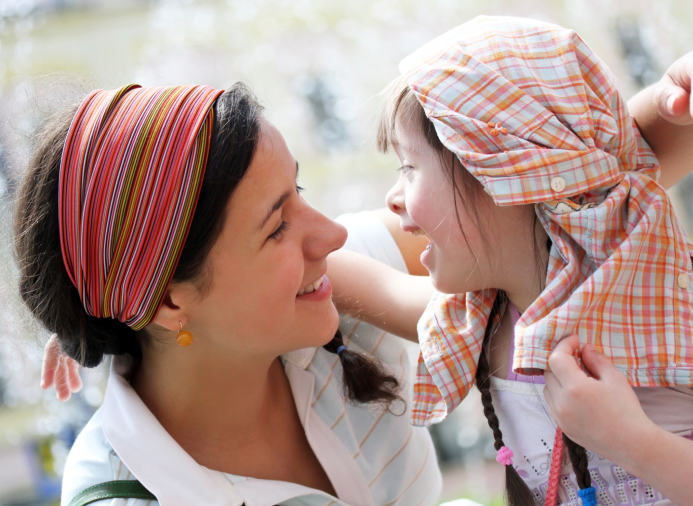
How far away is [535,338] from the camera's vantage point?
3.23ft

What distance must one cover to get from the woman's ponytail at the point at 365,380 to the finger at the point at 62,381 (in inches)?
23.8

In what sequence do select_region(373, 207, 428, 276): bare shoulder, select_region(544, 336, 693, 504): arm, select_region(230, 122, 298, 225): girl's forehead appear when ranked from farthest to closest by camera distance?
select_region(373, 207, 428, 276): bare shoulder
select_region(230, 122, 298, 225): girl's forehead
select_region(544, 336, 693, 504): arm

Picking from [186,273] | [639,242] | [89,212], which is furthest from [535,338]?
[89,212]

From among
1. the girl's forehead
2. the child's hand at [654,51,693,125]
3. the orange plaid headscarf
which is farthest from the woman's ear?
the child's hand at [654,51,693,125]

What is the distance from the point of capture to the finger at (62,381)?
4.46 ft

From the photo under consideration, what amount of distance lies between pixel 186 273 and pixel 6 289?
418 mm

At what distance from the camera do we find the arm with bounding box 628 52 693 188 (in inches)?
39.7

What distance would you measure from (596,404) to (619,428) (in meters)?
0.05

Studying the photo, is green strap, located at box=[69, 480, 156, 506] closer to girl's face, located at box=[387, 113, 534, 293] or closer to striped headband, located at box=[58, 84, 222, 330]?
striped headband, located at box=[58, 84, 222, 330]

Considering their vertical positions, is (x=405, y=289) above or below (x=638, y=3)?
below

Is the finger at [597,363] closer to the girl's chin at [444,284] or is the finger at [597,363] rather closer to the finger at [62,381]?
the girl's chin at [444,284]

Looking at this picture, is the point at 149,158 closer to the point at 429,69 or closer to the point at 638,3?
the point at 429,69

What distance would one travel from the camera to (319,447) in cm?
134

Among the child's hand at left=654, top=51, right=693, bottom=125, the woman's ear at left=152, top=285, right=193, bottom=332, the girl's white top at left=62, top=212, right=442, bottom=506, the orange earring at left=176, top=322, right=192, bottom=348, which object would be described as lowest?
the girl's white top at left=62, top=212, right=442, bottom=506
